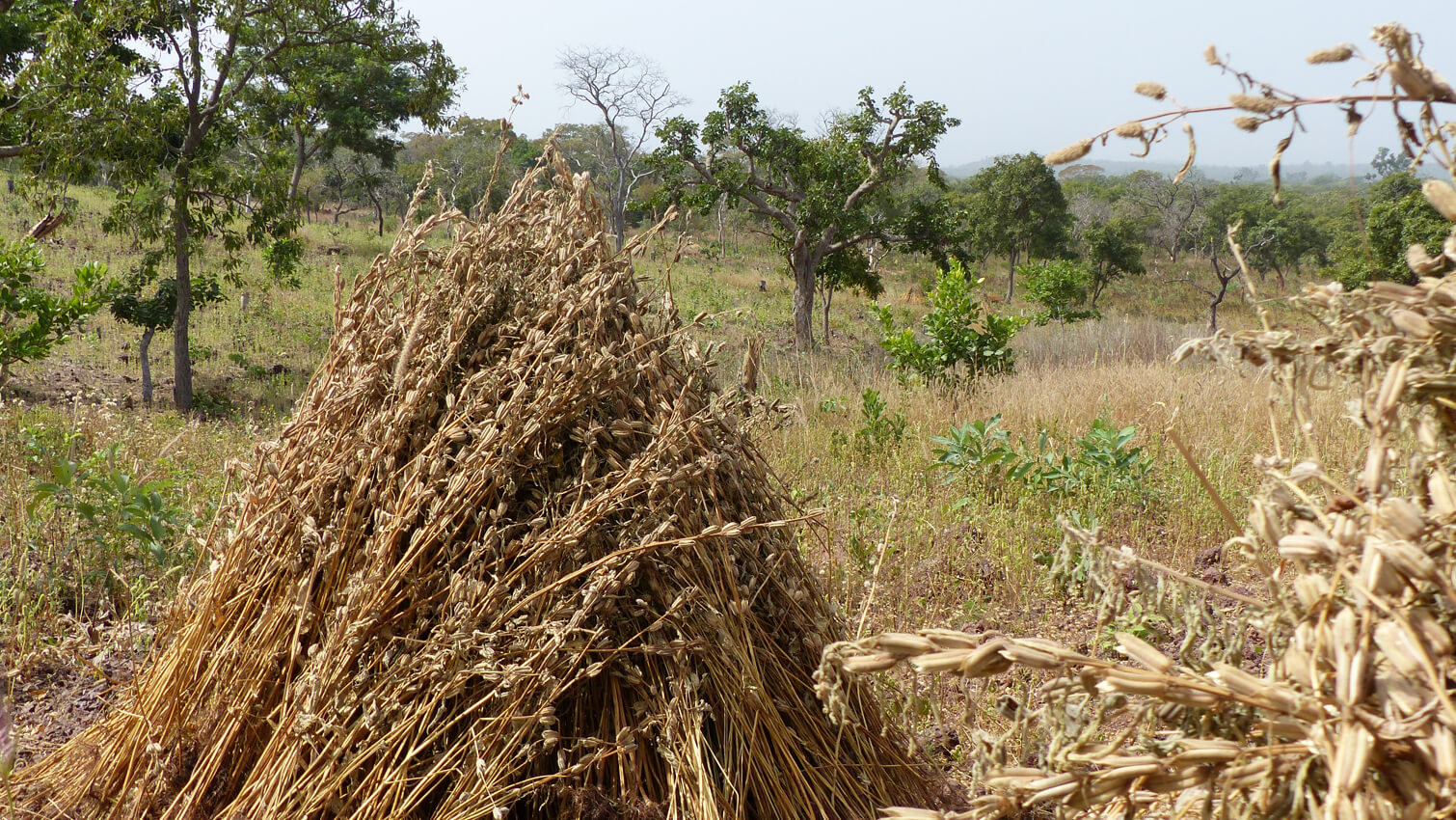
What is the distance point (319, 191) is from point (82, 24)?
38057 millimetres

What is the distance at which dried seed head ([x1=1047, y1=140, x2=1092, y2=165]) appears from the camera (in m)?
0.89

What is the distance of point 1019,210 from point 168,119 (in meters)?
37.4

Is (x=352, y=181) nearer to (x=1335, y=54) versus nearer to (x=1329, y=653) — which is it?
(x=1335, y=54)

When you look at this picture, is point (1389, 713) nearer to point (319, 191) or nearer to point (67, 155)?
point (67, 155)

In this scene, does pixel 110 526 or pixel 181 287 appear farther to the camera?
pixel 181 287

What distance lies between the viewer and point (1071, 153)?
906 mm

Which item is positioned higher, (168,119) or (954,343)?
(168,119)

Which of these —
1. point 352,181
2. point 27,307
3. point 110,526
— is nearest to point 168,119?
point 27,307

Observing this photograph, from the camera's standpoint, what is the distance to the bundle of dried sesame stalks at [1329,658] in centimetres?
60

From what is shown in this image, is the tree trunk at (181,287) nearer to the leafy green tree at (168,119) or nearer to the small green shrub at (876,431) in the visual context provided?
the leafy green tree at (168,119)

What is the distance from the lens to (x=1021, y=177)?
41.4 meters

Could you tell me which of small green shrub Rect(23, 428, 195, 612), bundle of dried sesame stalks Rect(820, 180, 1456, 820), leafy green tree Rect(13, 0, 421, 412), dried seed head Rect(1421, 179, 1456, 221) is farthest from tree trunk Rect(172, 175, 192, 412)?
dried seed head Rect(1421, 179, 1456, 221)

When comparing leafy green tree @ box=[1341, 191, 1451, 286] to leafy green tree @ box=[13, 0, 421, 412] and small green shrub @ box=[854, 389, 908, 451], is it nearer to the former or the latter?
small green shrub @ box=[854, 389, 908, 451]

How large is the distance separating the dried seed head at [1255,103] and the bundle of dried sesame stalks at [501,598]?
105cm
